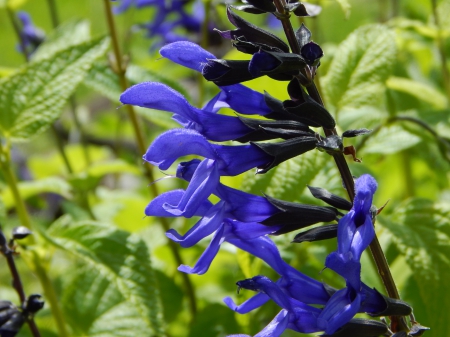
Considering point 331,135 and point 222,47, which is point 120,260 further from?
point 222,47

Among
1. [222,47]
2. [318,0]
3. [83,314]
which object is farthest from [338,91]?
[222,47]

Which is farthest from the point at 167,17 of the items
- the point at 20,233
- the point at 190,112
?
the point at 190,112

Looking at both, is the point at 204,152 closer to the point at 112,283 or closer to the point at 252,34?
the point at 252,34

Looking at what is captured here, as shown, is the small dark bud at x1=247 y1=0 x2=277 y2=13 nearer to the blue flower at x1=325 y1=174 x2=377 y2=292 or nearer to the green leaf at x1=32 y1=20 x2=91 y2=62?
the blue flower at x1=325 y1=174 x2=377 y2=292

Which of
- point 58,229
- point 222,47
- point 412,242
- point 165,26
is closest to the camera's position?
point 412,242

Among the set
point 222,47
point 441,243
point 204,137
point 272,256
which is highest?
point 204,137

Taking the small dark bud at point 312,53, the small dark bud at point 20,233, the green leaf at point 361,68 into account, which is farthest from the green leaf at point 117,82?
the small dark bud at point 312,53

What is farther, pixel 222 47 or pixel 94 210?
pixel 222 47

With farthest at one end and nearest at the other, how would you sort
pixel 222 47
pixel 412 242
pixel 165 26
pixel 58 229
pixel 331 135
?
pixel 222 47, pixel 165 26, pixel 58 229, pixel 412 242, pixel 331 135
